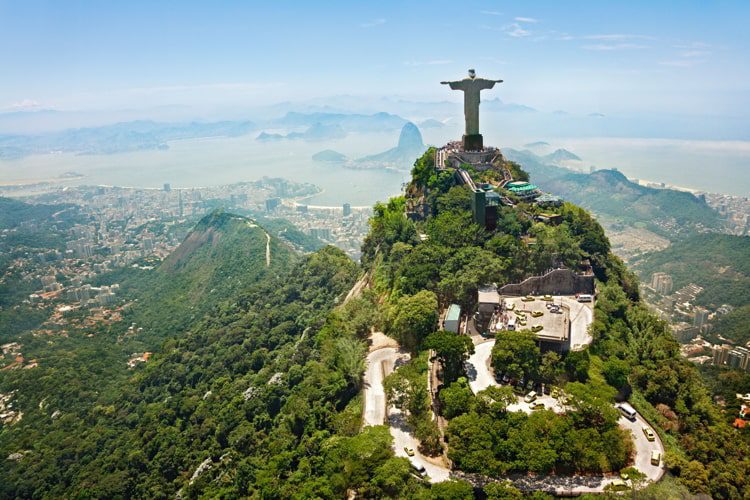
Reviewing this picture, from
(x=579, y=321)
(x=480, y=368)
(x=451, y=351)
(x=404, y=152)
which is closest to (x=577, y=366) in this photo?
(x=480, y=368)

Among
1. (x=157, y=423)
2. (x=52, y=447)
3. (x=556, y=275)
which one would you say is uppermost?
(x=556, y=275)

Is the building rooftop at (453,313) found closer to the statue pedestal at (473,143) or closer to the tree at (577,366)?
the tree at (577,366)

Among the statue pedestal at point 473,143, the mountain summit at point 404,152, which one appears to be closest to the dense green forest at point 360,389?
the statue pedestal at point 473,143

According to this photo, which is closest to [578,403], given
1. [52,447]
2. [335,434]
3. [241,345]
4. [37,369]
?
[335,434]

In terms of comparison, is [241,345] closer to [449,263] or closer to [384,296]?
[384,296]

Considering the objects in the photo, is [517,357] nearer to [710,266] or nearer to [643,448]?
[643,448]

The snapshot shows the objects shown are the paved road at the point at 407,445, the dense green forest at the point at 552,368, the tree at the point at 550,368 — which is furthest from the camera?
the tree at the point at 550,368

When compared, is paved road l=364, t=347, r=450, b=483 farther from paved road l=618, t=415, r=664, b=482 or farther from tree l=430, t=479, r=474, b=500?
paved road l=618, t=415, r=664, b=482

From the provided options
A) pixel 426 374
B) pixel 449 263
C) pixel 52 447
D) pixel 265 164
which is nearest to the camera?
pixel 426 374
